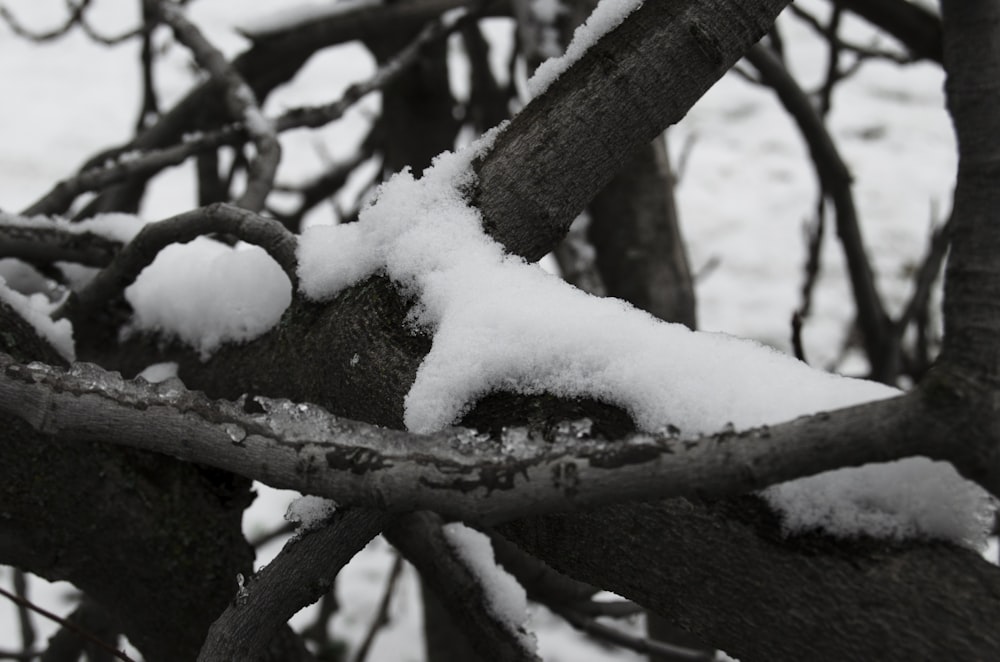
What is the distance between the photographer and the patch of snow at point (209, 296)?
1.18 m

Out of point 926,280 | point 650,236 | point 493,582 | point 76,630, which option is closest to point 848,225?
point 926,280

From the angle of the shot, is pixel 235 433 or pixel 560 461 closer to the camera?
pixel 560 461

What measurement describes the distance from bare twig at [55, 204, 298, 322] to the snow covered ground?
2410mm

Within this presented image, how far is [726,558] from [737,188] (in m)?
5.26

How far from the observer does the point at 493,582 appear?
1.35 metres

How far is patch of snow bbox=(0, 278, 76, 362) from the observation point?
3.74 ft

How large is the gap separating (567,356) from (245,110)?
1109 mm

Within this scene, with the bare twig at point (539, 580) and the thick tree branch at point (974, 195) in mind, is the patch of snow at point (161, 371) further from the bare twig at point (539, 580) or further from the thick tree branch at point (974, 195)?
the thick tree branch at point (974, 195)

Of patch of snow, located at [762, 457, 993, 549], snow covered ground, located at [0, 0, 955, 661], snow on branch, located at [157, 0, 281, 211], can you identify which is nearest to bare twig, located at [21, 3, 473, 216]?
snow on branch, located at [157, 0, 281, 211]

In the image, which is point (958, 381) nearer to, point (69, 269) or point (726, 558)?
point (726, 558)

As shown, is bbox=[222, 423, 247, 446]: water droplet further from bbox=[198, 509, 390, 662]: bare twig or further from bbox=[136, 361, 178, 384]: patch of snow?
bbox=[136, 361, 178, 384]: patch of snow

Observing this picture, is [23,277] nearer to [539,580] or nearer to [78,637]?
[78,637]

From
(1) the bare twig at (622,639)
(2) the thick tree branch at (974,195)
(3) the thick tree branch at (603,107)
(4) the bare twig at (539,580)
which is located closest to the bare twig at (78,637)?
(4) the bare twig at (539,580)

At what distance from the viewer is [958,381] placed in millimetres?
618
